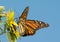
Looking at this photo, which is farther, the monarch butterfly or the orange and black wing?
the orange and black wing

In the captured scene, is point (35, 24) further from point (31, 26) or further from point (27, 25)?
point (27, 25)

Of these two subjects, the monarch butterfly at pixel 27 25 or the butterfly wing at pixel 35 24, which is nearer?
the monarch butterfly at pixel 27 25

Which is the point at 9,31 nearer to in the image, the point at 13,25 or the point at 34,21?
the point at 13,25

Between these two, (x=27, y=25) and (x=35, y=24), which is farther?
(x=35, y=24)

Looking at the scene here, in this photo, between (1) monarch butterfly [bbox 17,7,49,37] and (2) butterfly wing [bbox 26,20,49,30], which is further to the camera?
(2) butterfly wing [bbox 26,20,49,30]

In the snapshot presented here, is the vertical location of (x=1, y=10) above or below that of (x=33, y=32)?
above

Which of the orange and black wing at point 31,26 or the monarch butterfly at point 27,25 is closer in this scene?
the monarch butterfly at point 27,25

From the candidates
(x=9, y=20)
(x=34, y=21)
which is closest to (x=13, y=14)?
(x=9, y=20)

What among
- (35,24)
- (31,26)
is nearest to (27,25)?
(31,26)
